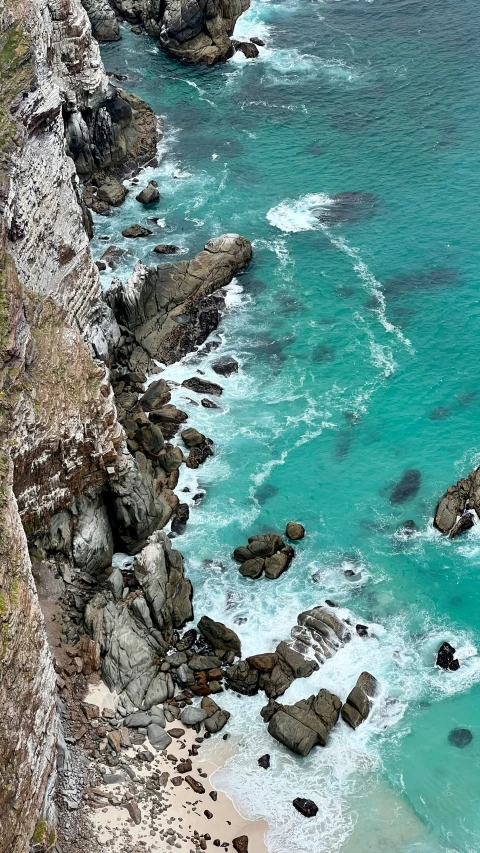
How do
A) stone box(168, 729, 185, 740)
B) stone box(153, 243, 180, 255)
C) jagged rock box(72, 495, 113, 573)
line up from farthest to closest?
stone box(153, 243, 180, 255) < jagged rock box(72, 495, 113, 573) < stone box(168, 729, 185, 740)

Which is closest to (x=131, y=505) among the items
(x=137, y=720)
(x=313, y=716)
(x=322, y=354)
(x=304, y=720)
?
(x=137, y=720)

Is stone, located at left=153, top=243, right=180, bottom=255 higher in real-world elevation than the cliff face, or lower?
lower

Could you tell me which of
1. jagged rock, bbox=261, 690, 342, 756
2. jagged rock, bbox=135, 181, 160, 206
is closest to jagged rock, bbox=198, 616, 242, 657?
jagged rock, bbox=261, 690, 342, 756

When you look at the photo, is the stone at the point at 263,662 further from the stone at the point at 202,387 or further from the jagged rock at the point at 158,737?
the stone at the point at 202,387

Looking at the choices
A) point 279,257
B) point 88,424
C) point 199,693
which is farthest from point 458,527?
point 279,257

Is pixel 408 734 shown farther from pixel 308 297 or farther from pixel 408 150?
pixel 408 150

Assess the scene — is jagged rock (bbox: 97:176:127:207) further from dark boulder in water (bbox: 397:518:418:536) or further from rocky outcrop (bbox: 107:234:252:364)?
dark boulder in water (bbox: 397:518:418:536)

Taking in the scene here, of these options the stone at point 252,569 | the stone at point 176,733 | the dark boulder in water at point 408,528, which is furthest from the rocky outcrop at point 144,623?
the dark boulder in water at point 408,528
